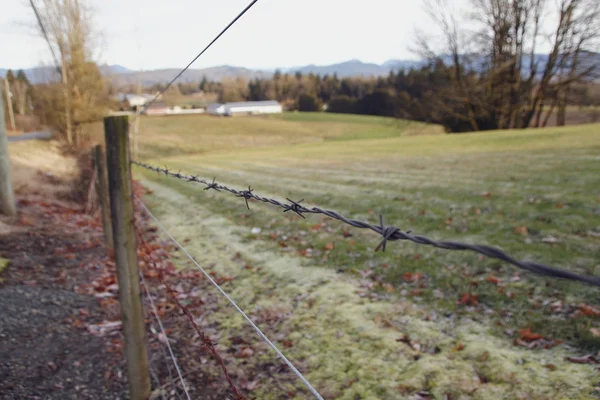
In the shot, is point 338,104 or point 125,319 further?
point 338,104

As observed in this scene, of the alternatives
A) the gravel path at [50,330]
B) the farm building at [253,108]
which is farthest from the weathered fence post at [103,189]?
the farm building at [253,108]

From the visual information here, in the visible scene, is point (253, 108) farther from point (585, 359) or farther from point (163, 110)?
point (585, 359)

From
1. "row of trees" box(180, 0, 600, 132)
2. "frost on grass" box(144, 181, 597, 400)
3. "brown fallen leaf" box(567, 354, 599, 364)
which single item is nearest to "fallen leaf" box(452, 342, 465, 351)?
"frost on grass" box(144, 181, 597, 400)

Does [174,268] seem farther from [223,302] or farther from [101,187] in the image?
[101,187]

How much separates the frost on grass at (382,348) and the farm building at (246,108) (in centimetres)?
8021

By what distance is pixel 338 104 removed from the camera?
283 feet

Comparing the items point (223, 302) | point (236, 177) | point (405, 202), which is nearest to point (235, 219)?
point (405, 202)

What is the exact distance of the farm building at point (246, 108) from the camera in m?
85.5

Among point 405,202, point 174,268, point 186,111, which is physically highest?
point 186,111

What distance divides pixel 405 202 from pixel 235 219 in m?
3.86

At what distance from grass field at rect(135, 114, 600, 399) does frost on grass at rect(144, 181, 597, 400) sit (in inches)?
0.6

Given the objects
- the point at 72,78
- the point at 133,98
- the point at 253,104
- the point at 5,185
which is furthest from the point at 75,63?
the point at 253,104

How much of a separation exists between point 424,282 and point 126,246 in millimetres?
3778

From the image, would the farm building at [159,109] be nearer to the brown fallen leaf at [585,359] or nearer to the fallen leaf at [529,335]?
the fallen leaf at [529,335]
